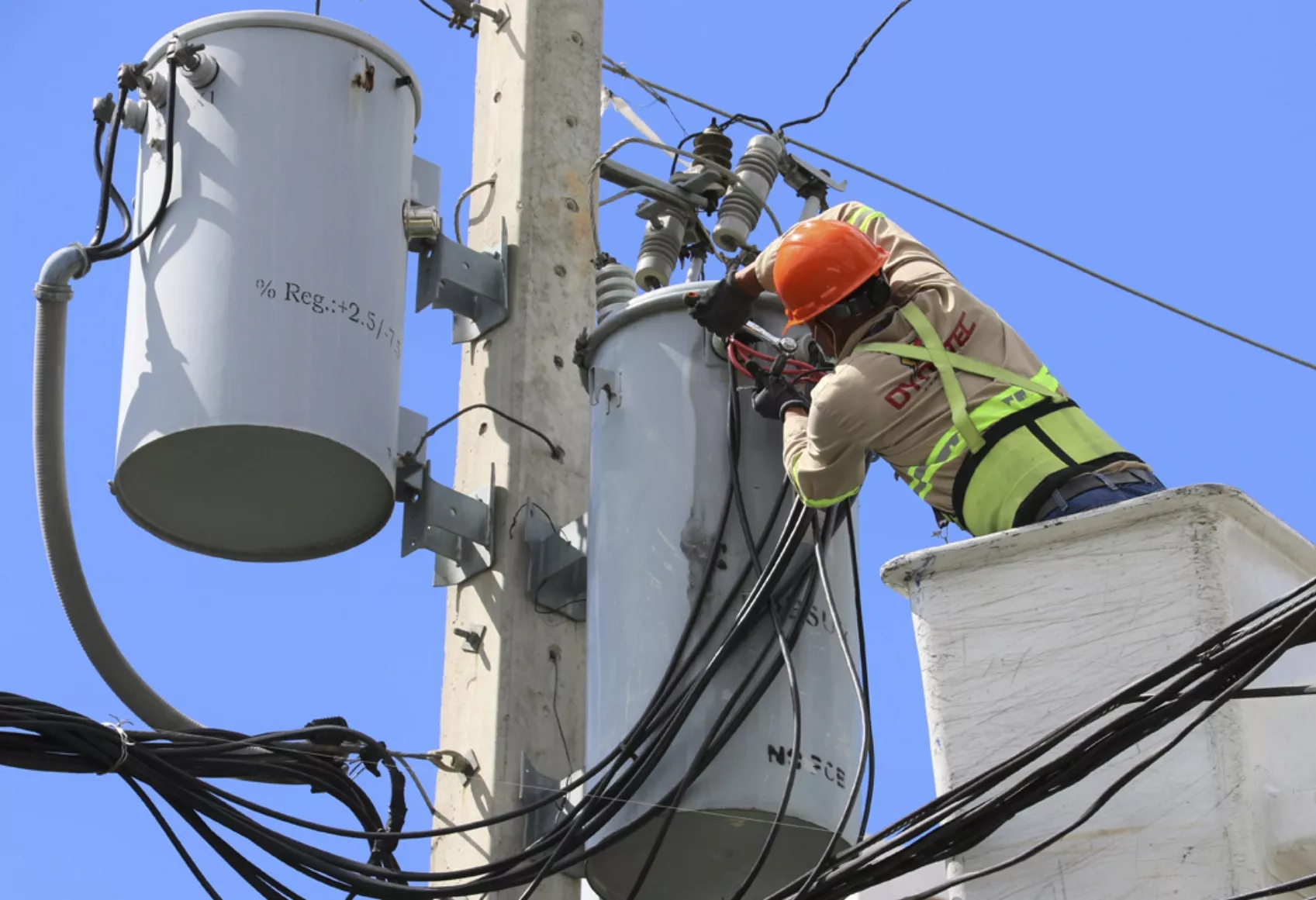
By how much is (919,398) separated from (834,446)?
258 millimetres

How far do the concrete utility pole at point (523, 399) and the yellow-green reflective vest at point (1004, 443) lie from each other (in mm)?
1072

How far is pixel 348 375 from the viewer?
202 inches

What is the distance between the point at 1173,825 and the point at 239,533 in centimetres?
294

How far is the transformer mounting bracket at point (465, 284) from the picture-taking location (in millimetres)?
5613

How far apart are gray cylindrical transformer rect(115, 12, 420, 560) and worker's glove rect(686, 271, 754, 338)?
35.1 inches

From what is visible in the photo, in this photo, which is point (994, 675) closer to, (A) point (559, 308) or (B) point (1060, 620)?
(B) point (1060, 620)

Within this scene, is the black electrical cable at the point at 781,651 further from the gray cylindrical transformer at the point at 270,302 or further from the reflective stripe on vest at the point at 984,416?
the gray cylindrical transformer at the point at 270,302

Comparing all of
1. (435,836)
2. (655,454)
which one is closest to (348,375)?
(655,454)

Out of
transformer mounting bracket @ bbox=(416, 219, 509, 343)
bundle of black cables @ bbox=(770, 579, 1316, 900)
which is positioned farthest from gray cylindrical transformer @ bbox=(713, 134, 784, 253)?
bundle of black cables @ bbox=(770, 579, 1316, 900)

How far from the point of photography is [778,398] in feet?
16.1

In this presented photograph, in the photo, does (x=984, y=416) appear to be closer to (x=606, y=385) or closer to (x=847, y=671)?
(x=847, y=671)

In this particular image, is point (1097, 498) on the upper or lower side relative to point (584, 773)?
upper

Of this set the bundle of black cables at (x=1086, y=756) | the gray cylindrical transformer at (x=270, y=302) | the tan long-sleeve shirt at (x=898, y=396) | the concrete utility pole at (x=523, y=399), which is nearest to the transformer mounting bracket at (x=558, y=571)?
the concrete utility pole at (x=523, y=399)

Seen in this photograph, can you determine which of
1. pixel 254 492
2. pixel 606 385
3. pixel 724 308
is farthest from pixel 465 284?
pixel 724 308
